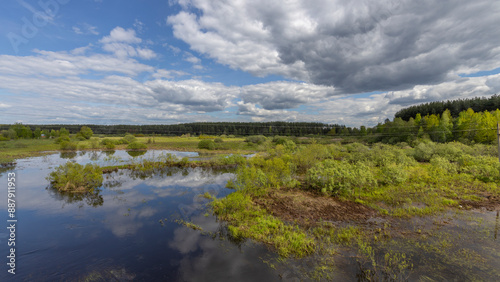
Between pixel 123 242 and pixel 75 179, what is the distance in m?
12.4

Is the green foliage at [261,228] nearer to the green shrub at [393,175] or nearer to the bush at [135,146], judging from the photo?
the green shrub at [393,175]

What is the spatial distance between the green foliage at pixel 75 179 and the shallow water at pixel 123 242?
1.02 meters

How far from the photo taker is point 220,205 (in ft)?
46.3

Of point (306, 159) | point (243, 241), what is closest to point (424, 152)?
point (306, 159)

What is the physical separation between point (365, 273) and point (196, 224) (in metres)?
9.10

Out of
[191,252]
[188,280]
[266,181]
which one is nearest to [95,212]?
[191,252]

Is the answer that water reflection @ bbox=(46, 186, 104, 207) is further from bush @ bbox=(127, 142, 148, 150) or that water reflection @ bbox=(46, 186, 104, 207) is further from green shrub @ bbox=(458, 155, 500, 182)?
bush @ bbox=(127, 142, 148, 150)

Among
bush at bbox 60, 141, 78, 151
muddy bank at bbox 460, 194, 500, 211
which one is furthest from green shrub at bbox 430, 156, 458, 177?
bush at bbox 60, 141, 78, 151

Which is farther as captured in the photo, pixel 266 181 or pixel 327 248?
pixel 266 181

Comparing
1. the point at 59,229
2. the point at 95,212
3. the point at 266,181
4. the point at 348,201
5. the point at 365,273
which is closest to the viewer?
the point at 365,273

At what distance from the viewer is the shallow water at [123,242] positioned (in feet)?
26.6

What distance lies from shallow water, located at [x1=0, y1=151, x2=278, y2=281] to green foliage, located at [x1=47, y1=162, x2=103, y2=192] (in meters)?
1.02

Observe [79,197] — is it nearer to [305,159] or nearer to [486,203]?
[305,159]

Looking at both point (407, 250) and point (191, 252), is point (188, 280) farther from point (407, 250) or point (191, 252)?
point (407, 250)
